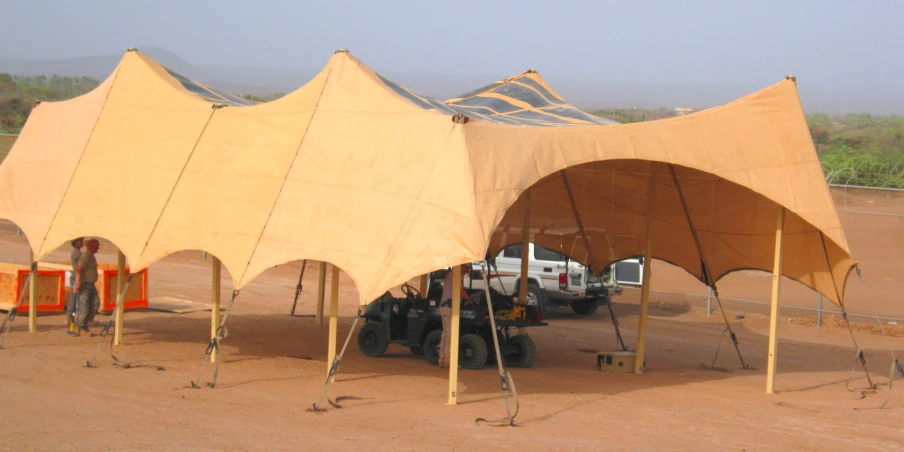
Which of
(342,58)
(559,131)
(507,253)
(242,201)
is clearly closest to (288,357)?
(242,201)

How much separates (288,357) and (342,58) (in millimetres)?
4970

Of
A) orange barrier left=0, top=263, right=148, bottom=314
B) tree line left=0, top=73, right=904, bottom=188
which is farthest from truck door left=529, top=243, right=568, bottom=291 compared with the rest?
tree line left=0, top=73, right=904, bottom=188

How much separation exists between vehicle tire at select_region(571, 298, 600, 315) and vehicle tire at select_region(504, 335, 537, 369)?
8.91 meters

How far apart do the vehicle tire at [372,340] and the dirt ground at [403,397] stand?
200 millimetres

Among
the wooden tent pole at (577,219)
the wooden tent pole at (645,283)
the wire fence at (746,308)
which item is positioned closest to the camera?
the wooden tent pole at (645,283)

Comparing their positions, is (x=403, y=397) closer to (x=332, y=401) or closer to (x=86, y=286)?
(x=332, y=401)

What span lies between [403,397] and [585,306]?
13134 millimetres

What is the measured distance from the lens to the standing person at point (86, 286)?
16.1 m

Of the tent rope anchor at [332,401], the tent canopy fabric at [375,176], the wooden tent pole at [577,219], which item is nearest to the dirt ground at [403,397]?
the tent rope anchor at [332,401]

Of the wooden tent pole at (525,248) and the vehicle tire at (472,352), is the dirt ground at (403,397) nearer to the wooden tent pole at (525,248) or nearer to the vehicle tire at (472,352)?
the vehicle tire at (472,352)

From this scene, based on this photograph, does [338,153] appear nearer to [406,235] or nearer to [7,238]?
[406,235]

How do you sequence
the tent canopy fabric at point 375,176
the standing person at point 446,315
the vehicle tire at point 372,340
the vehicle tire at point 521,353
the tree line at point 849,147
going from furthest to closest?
the tree line at point 849,147
the vehicle tire at point 372,340
the vehicle tire at point 521,353
the standing person at point 446,315
the tent canopy fabric at point 375,176

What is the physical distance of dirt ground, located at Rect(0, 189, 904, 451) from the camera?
9.46 m

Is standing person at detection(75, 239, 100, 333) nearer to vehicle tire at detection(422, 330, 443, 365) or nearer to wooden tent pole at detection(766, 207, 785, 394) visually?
vehicle tire at detection(422, 330, 443, 365)
